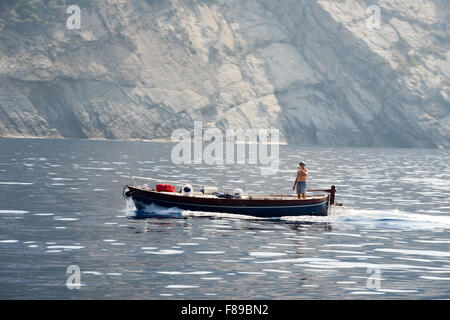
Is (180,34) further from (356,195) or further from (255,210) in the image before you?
(255,210)

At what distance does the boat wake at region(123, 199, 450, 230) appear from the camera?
3200 cm

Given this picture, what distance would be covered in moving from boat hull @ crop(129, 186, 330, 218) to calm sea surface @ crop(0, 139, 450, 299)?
44cm

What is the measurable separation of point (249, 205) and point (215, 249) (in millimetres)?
9602

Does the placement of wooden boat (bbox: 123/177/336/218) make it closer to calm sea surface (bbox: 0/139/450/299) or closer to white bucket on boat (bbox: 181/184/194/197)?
calm sea surface (bbox: 0/139/450/299)

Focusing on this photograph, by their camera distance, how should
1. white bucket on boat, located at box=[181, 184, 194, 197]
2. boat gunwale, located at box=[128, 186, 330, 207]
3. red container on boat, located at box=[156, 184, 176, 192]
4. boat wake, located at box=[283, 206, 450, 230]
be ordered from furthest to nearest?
red container on boat, located at box=[156, 184, 176, 192], white bucket on boat, located at box=[181, 184, 194, 197], boat gunwale, located at box=[128, 186, 330, 207], boat wake, located at box=[283, 206, 450, 230]

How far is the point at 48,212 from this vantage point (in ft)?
107

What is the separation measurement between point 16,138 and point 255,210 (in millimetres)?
92973

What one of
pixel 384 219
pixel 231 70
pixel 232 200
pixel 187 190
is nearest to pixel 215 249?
pixel 232 200

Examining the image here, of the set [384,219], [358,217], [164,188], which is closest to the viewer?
[384,219]

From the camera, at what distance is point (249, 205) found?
34062 millimetres

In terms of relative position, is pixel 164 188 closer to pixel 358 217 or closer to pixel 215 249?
pixel 358 217

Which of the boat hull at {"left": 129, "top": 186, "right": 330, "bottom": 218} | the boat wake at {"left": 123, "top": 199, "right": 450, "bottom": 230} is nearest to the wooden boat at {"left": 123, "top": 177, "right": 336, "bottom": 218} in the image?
the boat hull at {"left": 129, "top": 186, "right": 330, "bottom": 218}

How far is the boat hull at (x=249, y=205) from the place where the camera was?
3403 centimetres
